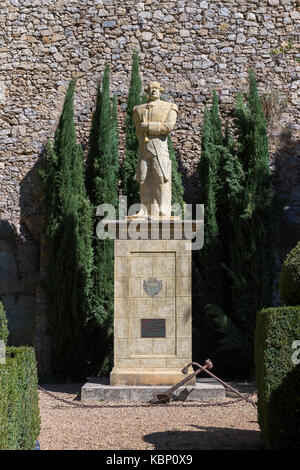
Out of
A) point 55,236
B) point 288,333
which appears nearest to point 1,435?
point 288,333

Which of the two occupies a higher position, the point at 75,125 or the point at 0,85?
the point at 0,85

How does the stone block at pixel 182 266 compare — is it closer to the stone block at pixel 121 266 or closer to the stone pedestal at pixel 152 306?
the stone pedestal at pixel 152 306

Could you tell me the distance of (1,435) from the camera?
12.6 ft

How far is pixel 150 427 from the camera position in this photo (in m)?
5.85

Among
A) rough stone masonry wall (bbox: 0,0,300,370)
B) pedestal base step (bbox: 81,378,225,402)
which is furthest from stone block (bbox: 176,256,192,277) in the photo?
rough stone masonry wall (bbox: 0,0,300,370)

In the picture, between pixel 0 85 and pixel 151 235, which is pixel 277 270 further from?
pixel 0 85

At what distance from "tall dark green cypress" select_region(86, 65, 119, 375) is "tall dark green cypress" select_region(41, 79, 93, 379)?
0.19 m

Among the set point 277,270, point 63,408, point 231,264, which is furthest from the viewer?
point 277,270

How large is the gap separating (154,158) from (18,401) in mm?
4488

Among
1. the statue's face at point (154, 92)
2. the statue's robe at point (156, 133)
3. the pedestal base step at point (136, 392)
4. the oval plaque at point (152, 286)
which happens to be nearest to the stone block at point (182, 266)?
the oval plaque at point (152, 286)

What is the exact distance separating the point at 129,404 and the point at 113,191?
14.7 ft

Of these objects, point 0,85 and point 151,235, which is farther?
point 0,85

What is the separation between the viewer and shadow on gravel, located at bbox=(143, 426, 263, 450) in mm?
5023

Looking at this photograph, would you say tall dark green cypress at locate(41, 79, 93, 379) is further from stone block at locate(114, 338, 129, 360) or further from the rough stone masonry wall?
stone block at locate(114, 338, 129, 360)
